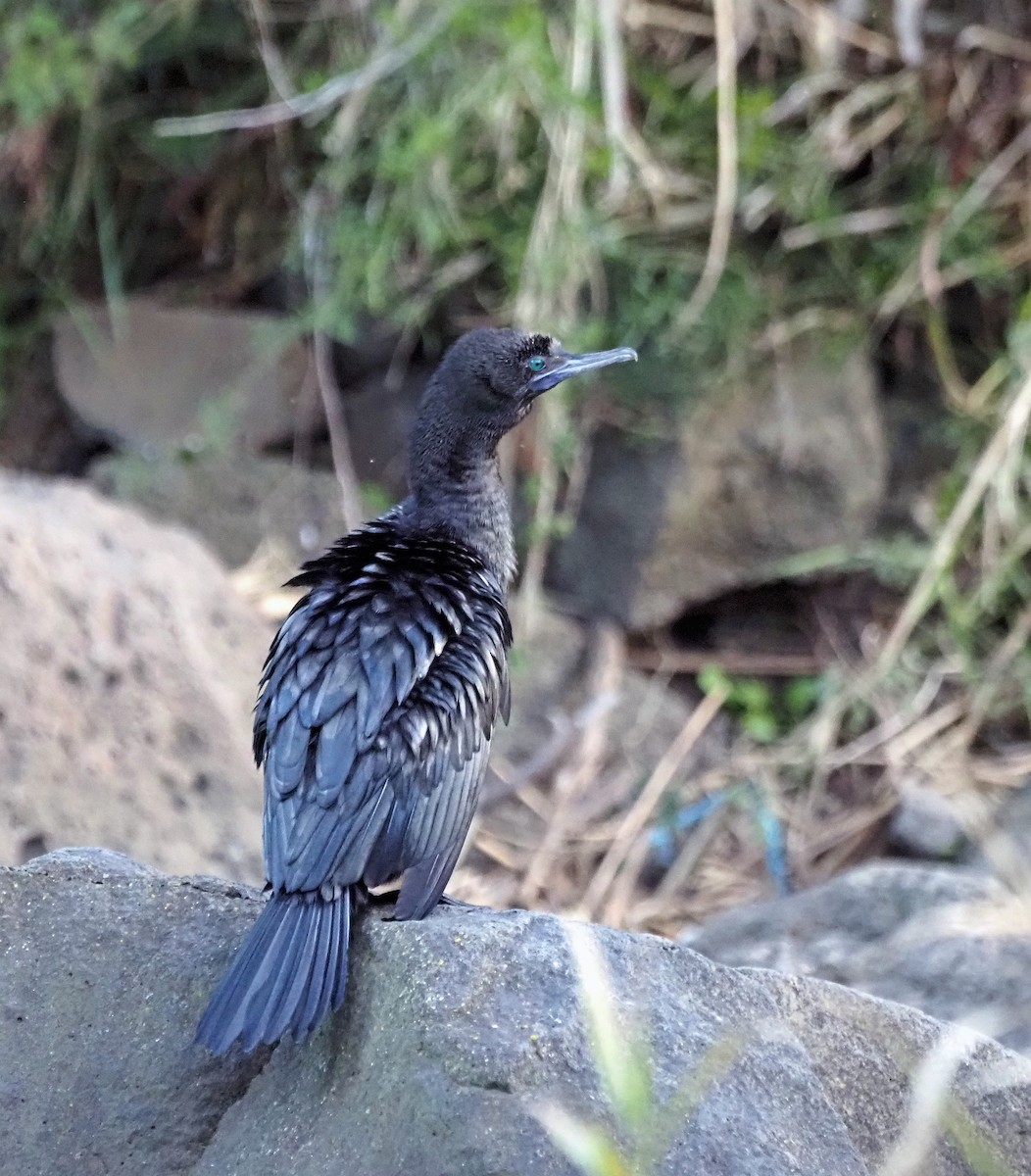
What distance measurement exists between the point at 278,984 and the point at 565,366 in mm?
1670

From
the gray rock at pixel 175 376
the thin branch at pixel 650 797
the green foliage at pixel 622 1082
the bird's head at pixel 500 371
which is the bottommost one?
the thin branch at pixel 650 797

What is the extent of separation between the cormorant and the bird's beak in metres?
0.35

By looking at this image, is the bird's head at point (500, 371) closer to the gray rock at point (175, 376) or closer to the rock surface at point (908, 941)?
the rock surface at point (908, 941)

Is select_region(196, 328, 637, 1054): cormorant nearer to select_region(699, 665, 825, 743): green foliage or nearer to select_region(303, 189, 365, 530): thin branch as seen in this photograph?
select_region(303, 189, 365, 530): thin branch

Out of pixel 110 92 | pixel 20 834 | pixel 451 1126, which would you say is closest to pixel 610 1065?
pixel 451 1126

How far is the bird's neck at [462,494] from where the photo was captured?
3.26 m

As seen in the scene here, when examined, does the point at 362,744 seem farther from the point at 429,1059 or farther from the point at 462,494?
the point at 462,494

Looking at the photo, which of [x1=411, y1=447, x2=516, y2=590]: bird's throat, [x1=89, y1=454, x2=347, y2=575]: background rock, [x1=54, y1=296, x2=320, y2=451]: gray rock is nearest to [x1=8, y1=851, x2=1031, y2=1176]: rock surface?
[x1=411, y1=447, x2=516, y2=590]: bird's throat

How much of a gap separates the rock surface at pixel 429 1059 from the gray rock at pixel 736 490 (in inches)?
126

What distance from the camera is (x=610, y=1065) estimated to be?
1.50 meters

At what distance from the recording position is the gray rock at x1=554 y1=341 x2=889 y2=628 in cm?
540

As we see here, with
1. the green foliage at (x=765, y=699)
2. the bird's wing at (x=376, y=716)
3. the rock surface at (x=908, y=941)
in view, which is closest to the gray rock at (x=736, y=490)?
the green foliage at (x=765, y=699)

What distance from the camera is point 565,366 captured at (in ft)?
11.1

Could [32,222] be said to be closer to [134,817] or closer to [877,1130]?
[134,817]
